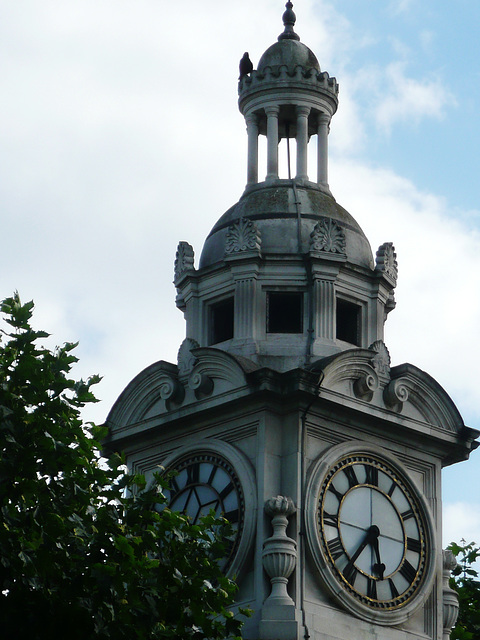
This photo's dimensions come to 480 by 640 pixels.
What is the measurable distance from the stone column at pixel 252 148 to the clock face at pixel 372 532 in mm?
5969

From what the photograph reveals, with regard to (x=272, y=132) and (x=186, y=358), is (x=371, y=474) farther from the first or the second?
(x=272, y=132)

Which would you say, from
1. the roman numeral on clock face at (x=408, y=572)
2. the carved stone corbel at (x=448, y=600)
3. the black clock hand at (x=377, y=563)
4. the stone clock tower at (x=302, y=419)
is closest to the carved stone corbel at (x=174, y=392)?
the stone clock tower at (x=302, y=419)

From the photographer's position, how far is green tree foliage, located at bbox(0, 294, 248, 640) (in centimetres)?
3067

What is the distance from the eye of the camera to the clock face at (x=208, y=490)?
1494 inches

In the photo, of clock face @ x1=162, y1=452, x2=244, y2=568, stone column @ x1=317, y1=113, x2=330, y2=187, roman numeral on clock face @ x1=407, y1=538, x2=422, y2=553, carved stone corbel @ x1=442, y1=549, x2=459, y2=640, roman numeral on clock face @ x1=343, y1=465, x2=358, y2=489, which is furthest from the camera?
stone column @ x1=317, y1=113, x2=330, y2=187

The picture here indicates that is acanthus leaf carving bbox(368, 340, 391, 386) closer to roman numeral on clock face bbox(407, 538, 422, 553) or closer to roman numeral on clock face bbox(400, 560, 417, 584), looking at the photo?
roman numeral on clock face bbox(407, 538, 422, 553)

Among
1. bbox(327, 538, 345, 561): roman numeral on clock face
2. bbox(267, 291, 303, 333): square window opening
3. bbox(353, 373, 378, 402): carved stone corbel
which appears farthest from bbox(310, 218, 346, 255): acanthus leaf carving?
bbox(327, 538, 345, 561): roman numeral on clock face

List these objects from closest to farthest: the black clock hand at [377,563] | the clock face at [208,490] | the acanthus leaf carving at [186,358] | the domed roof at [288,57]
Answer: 1. the clock face at [208,490]
2. the black clock hand at [377,563]
3. the acanthus leaf carving at [186,358]
4. the domed roof at [288,57]

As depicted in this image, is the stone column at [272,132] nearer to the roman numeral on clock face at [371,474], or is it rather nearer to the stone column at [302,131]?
the stone column at [302,131]

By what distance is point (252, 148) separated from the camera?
139 ft

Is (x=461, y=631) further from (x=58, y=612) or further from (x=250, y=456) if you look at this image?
(x=58, y=612)

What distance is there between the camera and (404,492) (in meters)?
39.1

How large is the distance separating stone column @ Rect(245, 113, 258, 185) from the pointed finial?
1767 mm

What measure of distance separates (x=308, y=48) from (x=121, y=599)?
14.2m
